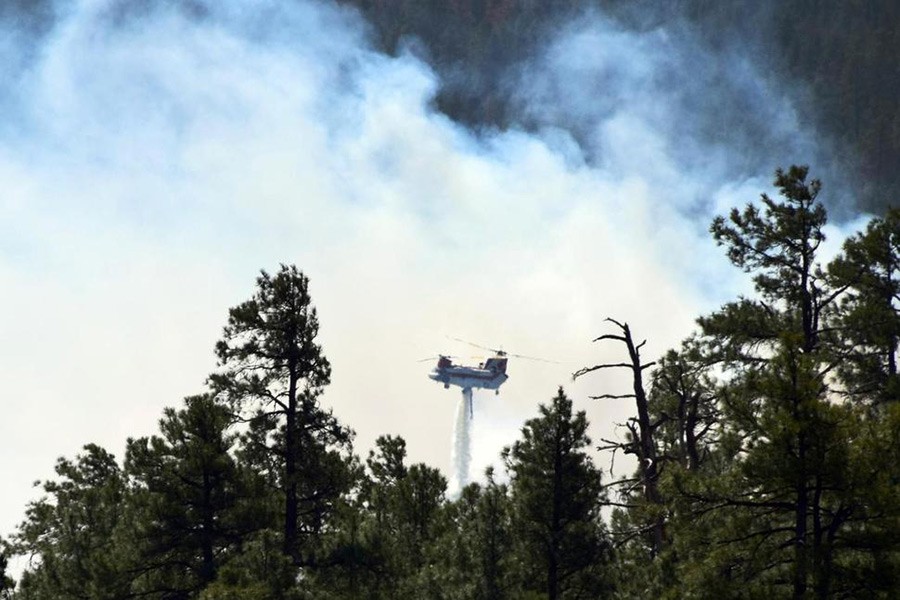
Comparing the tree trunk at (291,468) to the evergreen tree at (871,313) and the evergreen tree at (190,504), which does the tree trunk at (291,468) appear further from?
the evergreen tree at (871,313)

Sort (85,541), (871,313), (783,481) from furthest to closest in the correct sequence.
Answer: (85,541) < (871,313) < (783,481)

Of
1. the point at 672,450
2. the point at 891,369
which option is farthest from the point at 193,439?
the point at 891,369

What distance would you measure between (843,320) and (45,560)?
2892cm

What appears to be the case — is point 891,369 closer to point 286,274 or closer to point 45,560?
point 286,274

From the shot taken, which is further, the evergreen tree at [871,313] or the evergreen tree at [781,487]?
the evergreen tree at [871,313]

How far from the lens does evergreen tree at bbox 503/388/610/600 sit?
37.9 metres

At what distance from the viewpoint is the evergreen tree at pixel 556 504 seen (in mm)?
37906

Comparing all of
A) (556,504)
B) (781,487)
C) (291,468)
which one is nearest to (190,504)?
(291,468)

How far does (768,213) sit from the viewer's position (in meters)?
34.9

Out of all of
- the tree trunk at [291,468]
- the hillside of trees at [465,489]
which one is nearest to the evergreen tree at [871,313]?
the hillside of trees at [465,489]

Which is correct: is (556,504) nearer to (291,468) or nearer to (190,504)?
(291,468)

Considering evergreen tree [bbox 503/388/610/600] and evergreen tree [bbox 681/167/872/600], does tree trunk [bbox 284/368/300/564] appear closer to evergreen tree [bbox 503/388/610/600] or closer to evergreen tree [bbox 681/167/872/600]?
evergreen tree [bbox 503/388/610/600]

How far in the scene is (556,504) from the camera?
3803 cm

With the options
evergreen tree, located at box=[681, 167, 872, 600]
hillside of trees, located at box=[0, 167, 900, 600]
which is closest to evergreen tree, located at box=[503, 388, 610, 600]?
hillside of trees, located at box=[0, 167, 900, 600]
